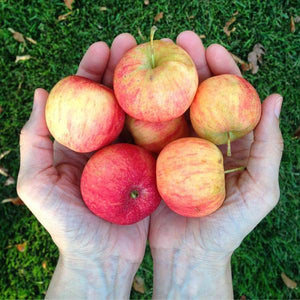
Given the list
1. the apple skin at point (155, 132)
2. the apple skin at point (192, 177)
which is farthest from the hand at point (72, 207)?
the apple skin at point (192, 177)

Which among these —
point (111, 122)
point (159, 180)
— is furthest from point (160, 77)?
point (159, 180)

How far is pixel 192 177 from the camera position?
224 cm

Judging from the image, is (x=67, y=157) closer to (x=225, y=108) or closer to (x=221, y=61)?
(x=225, y=108)

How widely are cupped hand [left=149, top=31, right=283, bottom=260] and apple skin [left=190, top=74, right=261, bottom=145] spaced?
14 centimetres

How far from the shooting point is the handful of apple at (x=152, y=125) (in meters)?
2.26

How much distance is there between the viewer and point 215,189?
226cm

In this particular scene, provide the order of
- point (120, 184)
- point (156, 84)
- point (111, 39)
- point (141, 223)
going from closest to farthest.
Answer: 1. point (156, 84)
2. point (120, 184)
3. point (141, 223)
4. point (111, 39)

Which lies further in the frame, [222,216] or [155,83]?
[222,216]

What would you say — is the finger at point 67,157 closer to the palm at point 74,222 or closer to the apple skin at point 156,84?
the palm at point 74,222

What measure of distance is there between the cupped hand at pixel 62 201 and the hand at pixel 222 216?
0.78ft

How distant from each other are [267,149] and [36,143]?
152cm

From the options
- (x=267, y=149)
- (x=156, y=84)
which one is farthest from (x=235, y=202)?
(x=156, y=84)

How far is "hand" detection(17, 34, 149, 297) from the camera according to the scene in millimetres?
2508

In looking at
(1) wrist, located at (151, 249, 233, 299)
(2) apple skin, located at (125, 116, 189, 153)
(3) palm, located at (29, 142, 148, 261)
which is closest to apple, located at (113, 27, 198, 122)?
(2) apple skin, located at (125, 116, 189, 153)
